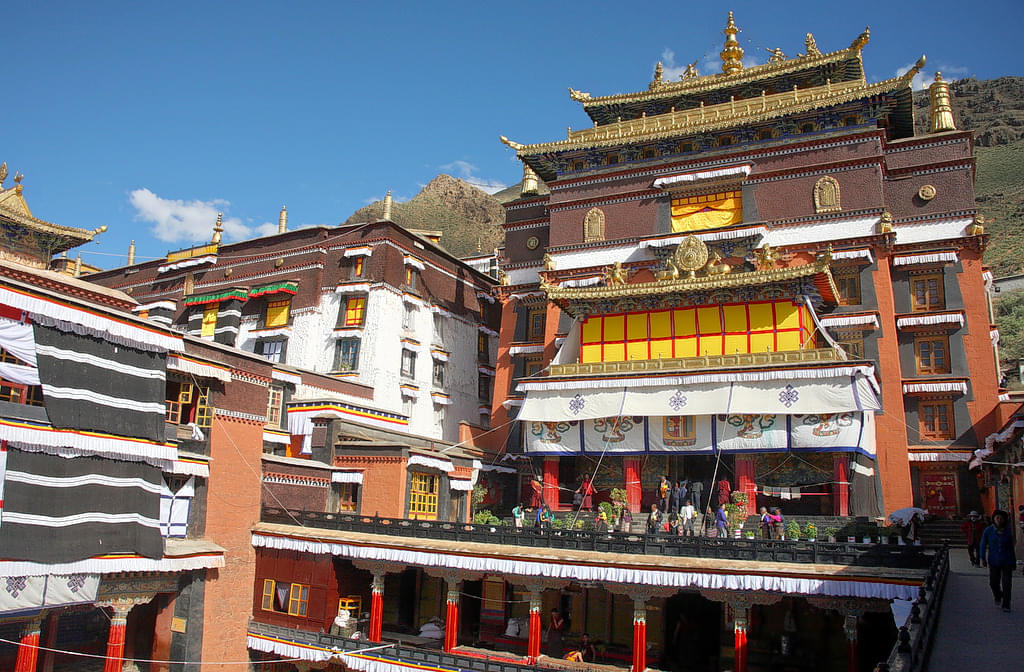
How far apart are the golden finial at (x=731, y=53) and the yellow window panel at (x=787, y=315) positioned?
1799cm

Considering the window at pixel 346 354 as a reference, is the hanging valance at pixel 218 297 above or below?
above

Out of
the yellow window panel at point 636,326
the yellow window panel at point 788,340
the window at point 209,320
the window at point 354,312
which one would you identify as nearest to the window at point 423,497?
the yellow window panel at point 636,326

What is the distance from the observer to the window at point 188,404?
81.5 feet

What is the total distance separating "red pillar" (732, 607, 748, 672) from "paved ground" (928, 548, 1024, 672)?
493cm

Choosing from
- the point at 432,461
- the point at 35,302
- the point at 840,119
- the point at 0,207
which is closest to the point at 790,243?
the point at 840,119

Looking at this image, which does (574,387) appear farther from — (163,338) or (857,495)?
(163,338)

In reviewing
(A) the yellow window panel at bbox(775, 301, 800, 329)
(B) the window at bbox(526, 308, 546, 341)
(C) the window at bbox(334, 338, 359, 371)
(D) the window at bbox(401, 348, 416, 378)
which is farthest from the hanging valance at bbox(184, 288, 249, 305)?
(A) the yellow window panel at bbox(775, 301, 800, 329)

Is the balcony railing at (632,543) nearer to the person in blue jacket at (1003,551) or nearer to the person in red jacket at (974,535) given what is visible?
the person in red jacket at (974,535)

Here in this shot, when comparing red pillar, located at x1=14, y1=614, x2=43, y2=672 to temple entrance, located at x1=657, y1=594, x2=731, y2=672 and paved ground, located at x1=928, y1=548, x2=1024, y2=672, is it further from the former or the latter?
paved ground, located at x1=928, y1=548, x2=1024, y2=672

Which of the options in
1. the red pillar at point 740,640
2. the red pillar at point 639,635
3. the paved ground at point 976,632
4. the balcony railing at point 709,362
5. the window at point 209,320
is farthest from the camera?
the window at point 209,320

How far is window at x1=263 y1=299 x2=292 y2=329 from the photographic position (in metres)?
43.5

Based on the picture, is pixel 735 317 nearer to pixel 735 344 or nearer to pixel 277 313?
pixel 735 344

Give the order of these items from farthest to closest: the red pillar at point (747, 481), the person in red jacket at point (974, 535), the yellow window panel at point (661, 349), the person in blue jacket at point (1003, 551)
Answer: the yellow window panel at point (661, 349) < the red pillar at point (747, 481) < the person in red jacket at point (974, 535) < the person in blue jacket at point (1003, 551)

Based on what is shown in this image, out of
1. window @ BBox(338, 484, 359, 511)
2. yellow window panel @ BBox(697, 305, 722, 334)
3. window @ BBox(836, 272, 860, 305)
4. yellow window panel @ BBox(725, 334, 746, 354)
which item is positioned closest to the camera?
window @ BBox(338, 484, 359, 511)
